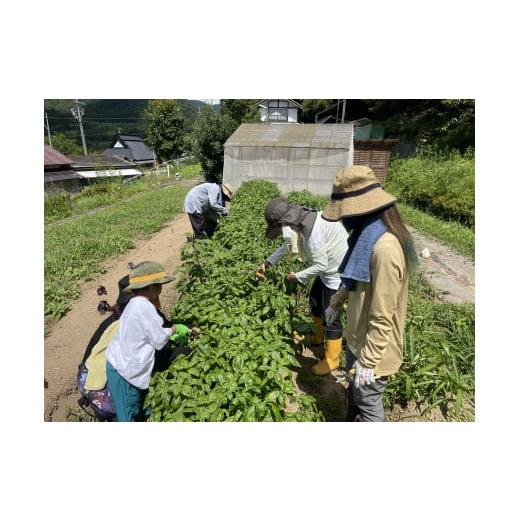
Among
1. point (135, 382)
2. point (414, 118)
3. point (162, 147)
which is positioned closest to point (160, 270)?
point (135, 382)

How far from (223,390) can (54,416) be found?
231cm

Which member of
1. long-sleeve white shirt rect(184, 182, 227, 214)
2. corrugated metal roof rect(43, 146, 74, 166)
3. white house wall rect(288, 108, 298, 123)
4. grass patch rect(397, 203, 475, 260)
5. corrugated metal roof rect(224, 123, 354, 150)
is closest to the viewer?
long-sleeve white shirt rect(184, 182, 227, 214)

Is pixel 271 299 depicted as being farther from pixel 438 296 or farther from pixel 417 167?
pixel 417 167

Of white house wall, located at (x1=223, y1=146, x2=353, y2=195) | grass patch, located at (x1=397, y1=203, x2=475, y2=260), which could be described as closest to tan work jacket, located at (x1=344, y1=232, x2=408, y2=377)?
grass patch, located at (x1=397, y1=203, x2=475, y2=260)

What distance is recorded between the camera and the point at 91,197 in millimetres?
15453

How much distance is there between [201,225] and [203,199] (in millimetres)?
483

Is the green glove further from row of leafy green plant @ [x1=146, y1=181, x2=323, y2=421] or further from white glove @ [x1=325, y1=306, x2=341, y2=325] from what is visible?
white glove @ [x1=325, y1=306, x2=341, y2=325]

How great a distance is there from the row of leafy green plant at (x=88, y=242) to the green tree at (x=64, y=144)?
128ft

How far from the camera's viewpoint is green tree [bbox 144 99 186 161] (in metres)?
28.6

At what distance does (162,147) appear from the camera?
29.3 metres

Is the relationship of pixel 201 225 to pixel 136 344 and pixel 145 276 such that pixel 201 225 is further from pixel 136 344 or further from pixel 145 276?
pixel 136 344

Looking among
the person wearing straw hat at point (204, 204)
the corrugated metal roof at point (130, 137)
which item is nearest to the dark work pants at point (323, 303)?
the person wearing straw hat at point (204, 204)

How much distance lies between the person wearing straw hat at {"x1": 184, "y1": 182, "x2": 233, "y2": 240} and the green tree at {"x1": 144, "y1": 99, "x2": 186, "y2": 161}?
989 inches

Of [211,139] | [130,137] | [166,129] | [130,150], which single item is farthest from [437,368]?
[130,137]
